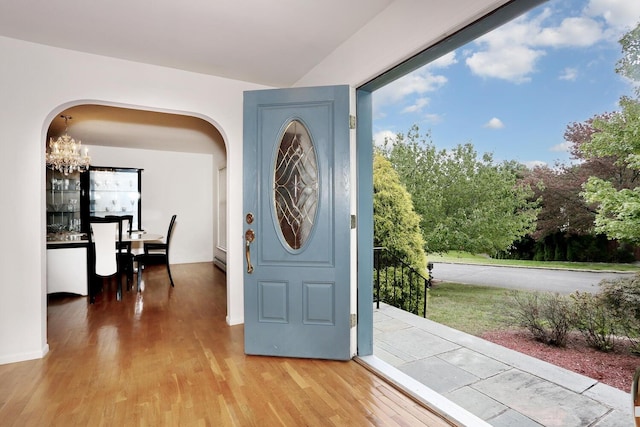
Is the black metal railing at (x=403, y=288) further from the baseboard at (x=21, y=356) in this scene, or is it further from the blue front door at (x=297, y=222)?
the baseboard at (x=21, y=356)

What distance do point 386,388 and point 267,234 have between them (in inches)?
56.9

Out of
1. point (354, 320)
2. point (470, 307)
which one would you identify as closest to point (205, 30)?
point (354, 320)

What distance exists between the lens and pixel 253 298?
2.79 metres

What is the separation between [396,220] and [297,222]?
9.47 feet

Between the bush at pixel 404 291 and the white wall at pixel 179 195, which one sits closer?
the bush at pixel 404 291

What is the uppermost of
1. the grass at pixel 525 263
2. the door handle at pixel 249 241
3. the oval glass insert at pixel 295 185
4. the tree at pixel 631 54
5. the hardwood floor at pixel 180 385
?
the tree at pixel 631 54

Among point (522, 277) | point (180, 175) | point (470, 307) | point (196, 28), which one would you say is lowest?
point (470, 307)

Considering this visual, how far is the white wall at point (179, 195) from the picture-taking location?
288 inches

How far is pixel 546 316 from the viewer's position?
343 cm

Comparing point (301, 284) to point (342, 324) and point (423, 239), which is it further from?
point (423, 239)

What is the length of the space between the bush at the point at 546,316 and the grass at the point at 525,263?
333 millimetres

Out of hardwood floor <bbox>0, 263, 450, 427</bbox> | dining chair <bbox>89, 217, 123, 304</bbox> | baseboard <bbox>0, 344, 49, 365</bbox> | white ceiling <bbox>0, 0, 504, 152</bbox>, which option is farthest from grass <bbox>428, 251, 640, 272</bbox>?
dining chair <bbox>89, 217, 123, 304</bbox>

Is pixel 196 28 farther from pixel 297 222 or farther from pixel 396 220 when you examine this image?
pixel 396 220

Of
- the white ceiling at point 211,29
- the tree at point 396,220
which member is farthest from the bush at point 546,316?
the white ceiling at point 211,29
